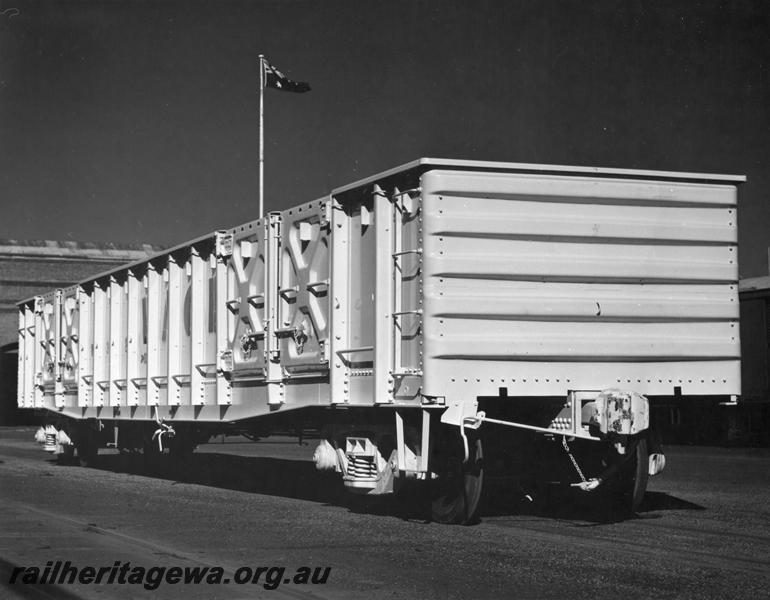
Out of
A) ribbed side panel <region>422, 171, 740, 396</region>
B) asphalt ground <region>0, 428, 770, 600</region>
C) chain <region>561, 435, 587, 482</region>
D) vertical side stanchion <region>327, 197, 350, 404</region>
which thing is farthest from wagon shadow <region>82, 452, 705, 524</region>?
ribbed side panel <region>422, 171, 740, 396</region>

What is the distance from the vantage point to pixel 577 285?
38.9 ft

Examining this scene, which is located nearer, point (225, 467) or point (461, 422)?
point (461, 422)

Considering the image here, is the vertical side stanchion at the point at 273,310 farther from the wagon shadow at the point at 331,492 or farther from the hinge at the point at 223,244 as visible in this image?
the wagon shadow at the point at 331,492

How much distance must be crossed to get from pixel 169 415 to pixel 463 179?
792cm

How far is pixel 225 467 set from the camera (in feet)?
74.5

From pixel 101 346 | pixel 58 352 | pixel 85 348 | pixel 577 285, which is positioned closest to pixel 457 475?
pixel 577 285

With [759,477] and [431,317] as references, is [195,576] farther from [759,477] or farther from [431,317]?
[759,477]

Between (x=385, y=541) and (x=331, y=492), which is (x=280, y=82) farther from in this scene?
(x=385, y=541)

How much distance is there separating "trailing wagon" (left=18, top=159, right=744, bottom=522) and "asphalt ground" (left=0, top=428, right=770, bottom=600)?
66 centimetres

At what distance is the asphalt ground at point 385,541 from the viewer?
26.4 feet

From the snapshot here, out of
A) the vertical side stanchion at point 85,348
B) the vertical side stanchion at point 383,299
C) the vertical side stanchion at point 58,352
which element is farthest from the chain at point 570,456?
the vertical side stanchion at point 58,352

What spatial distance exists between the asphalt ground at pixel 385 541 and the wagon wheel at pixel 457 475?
0.68 ft

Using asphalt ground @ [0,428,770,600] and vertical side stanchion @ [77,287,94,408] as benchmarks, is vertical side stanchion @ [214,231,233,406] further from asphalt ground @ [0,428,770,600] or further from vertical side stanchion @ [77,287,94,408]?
vertical side stanchion @ [77,287,94,408]

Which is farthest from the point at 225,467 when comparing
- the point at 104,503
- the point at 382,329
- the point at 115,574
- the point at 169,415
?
the point at 115,574
